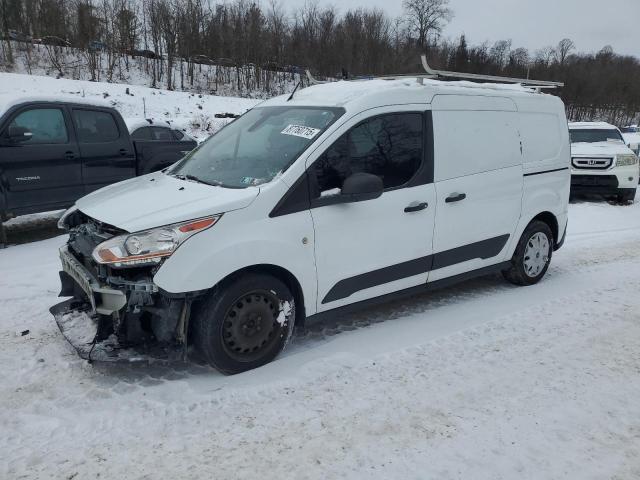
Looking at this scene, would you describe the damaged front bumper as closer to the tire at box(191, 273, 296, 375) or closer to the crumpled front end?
the crumpled front end

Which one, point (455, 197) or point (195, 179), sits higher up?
point (195, 179)

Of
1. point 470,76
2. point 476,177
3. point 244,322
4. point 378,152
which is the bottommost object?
point 244,322

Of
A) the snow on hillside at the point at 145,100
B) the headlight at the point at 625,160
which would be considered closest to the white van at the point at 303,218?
the headlight at the point at 625,160

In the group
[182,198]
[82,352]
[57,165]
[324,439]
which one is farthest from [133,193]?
[57,165]

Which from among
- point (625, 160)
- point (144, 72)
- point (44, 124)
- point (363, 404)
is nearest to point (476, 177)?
point (363, 404)

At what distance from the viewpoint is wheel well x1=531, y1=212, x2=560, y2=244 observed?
5.71 meters

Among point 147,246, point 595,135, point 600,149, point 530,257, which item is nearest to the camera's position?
point 147,246

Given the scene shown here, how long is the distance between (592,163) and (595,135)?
1.84 metres

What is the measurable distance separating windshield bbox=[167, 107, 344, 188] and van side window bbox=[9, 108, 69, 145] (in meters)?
3.88

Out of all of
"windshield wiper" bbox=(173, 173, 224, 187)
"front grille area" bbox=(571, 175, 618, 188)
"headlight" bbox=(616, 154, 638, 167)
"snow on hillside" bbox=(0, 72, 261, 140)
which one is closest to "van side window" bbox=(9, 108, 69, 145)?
"windshield wiper" bbox=(173, 173, 224, 187)

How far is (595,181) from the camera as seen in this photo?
1145 centimetres

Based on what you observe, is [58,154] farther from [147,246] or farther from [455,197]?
[455,197]

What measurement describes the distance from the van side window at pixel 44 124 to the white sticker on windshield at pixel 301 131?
4913 mm

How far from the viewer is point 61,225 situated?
4277mm
